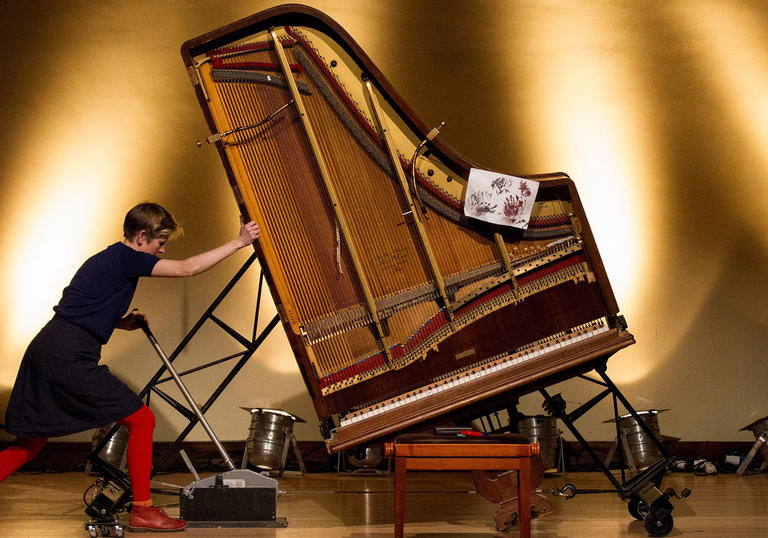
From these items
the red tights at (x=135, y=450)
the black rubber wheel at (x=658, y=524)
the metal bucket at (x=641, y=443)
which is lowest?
the metal bucket at (x=641, y=443)

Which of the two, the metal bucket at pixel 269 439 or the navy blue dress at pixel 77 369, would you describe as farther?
the metal bucket at pixel 269 439

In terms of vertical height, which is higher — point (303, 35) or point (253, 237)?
point (303, 35)

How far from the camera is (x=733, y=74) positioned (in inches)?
252

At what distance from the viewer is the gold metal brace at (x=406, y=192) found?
Result: 354cm

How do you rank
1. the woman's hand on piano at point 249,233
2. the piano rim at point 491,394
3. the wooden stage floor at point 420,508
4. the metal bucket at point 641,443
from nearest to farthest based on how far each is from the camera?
the piano rim at point 491,394
the woman's hand on piano at point 249,233
the wooden stage floor at point 420,508
the metal bucket at point 641,443

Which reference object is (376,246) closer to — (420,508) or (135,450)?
(135,450)

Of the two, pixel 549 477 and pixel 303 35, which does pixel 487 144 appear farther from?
pixel 303 35

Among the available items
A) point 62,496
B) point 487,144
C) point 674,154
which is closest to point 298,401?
point 62,496

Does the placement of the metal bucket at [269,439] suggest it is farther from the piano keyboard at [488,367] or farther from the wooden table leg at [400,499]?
the wooden table leg at [400,499]

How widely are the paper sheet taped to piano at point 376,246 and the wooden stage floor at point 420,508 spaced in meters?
0.72

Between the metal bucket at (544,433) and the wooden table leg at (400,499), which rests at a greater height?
the wooden table leg at (400,499)

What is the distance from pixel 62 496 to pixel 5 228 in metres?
2.30

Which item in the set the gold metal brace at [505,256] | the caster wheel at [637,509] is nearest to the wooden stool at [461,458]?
the gold metal brace at [505,256]

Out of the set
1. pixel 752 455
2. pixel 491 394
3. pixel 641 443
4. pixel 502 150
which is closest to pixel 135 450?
pixel 491 394
